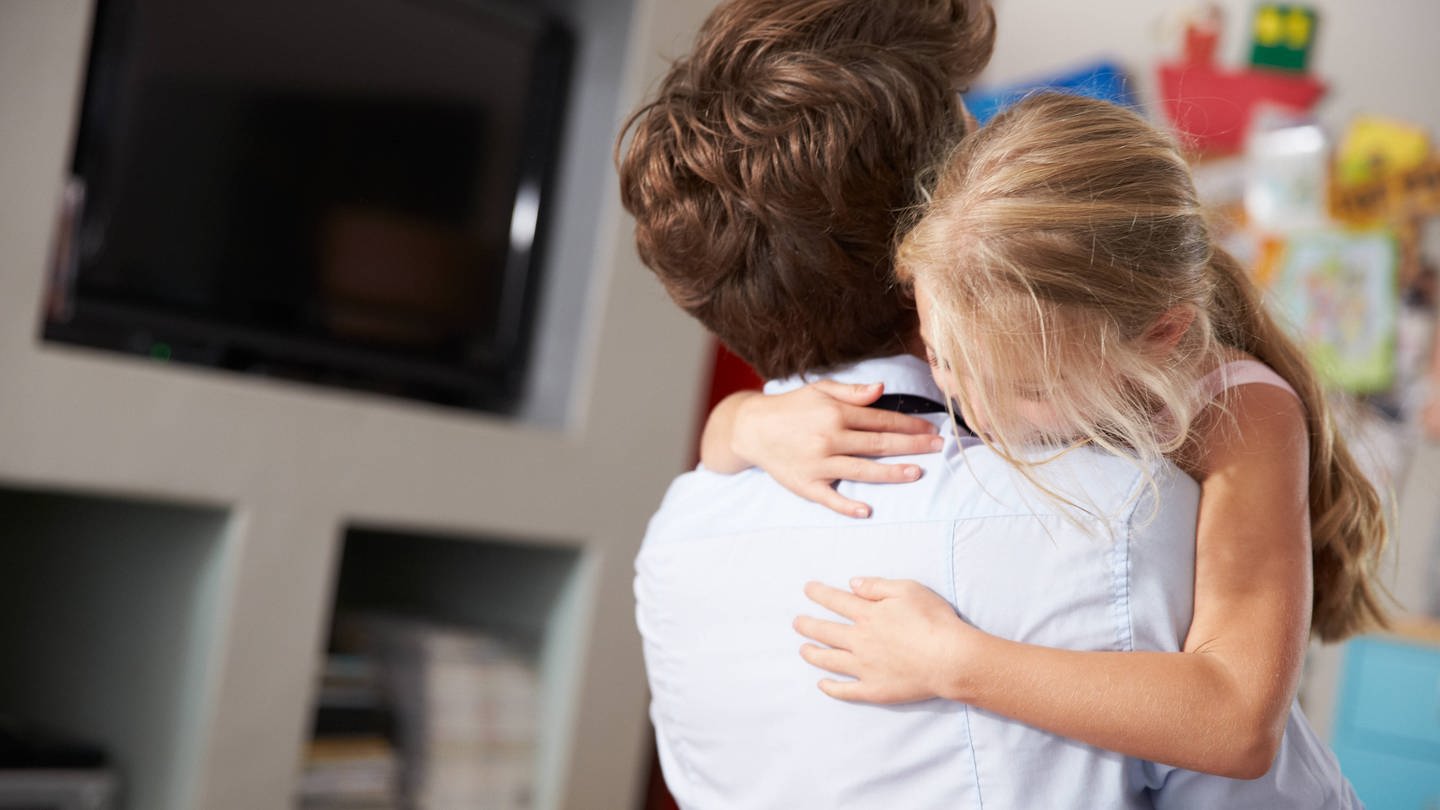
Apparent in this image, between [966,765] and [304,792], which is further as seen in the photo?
[304,792]

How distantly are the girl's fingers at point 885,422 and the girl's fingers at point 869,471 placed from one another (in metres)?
0.03

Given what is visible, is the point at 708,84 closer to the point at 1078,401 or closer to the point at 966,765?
the point at 1078,401

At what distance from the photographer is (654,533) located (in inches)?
35.1

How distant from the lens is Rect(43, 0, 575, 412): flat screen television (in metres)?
1.93

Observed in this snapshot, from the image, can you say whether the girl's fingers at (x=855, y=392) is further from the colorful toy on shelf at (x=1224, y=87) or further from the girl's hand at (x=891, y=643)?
the colorful toy on shelf at (x=1224, y=87)

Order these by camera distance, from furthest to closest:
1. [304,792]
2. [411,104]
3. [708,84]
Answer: [411,104]
[304,792]
[708,84]

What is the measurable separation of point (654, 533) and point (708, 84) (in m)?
0.30

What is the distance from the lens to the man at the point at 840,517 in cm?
69

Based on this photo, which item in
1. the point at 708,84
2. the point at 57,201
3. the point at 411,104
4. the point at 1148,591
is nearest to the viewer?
the point at 1148,591

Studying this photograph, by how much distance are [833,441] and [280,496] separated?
1382mm

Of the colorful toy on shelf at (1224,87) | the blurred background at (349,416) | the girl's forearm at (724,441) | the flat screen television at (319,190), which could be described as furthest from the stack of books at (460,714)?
the colorful toy on shelf at (1224,87)

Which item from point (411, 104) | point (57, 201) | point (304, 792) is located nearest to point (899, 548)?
point (57, 201)

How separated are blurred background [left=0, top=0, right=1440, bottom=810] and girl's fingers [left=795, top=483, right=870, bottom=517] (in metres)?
1.24

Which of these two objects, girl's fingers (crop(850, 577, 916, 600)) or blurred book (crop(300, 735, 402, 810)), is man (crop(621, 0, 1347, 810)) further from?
blurred book (crop(300, 735, 402, 810))
